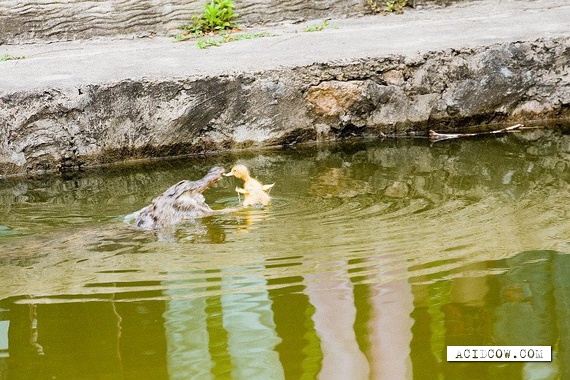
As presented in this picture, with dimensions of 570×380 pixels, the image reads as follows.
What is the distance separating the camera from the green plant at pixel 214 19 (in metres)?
8.48

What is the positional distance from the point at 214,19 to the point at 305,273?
5.02 m

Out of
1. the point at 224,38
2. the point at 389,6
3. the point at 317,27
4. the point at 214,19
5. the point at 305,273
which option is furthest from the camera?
the point at 389,6

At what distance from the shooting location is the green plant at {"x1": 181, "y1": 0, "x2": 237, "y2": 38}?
8.48 metres

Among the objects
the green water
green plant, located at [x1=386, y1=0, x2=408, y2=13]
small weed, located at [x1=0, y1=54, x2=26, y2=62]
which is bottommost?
the green water

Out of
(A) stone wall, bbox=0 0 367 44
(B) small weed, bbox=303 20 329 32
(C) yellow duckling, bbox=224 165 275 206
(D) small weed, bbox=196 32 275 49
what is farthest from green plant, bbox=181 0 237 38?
(C) yellow duckling, bbox=224 165 275 206

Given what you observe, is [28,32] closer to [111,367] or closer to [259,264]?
[259,264]

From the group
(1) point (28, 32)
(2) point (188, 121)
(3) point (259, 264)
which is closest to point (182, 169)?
(2) point (188, 121)

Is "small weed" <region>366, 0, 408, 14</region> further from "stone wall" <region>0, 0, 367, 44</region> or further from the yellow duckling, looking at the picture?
the yellow duckling

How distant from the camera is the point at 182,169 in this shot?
253 inches

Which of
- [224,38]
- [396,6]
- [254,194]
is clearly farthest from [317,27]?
[254,194]

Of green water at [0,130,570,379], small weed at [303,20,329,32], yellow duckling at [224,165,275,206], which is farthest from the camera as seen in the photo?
small weed at [303,20,329,32]

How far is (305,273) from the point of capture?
3.92 metres

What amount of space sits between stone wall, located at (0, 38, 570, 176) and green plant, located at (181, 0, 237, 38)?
2005mm

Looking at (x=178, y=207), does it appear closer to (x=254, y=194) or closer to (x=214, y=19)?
(x=254, y=194)
